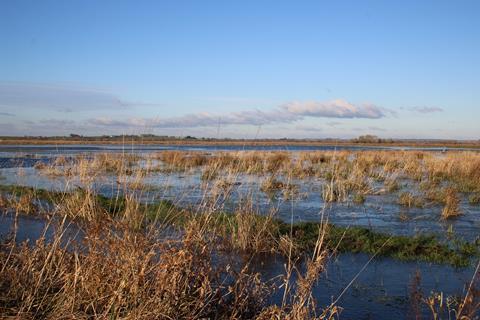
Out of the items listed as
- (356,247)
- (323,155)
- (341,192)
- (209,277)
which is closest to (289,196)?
(341,192)

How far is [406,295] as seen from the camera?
245 inches

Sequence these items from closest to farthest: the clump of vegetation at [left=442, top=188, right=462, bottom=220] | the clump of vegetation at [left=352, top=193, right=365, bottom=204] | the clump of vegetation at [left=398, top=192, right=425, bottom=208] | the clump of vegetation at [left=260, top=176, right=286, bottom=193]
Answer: the clump of vegetation at [left=442, top=188, right=462, bottom=220]
the clump of vegetation at [left=398, top=192, right=425, bottom=208]
the clump of vegetation at [left=352, top=193, right=365, bottom=204]
the clump of vegetation at [left=260, top=176, right=286, bottom=193]

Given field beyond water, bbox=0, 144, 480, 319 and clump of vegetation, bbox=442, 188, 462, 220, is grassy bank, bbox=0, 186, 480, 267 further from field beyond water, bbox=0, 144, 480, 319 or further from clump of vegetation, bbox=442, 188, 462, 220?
clump of vegetation, bbox=442, 188, 462, 220

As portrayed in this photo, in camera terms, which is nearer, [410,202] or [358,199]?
[410,202]

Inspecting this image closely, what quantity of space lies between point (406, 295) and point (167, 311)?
11.9ft

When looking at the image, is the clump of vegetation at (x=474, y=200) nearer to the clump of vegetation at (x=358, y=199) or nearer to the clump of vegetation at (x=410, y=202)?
the clump of vegetation at (x=410, y=202)

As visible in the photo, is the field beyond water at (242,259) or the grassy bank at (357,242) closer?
the field beyond water at (242,259)

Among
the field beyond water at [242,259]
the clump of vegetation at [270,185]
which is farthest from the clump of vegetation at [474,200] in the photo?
the clump of vegetation at [270,185]

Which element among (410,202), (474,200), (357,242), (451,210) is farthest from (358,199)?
(357,242)

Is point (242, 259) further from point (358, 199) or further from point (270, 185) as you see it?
point (270, 185)

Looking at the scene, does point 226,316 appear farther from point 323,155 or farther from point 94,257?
point 323,155

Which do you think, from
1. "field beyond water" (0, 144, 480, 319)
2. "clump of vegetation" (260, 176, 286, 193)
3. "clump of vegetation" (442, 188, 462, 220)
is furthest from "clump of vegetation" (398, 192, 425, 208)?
"clump of vegetation" (260, 176, 286, 193)

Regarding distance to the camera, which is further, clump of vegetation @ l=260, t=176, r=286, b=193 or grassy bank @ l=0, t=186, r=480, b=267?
clump of vegetation @ l=260, t=176, r=286, b=193

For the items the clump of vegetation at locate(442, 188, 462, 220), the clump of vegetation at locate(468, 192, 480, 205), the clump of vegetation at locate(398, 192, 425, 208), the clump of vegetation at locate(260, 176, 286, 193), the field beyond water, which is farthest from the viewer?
the clump of vegetation at locate(260, 176, 286, 193)
